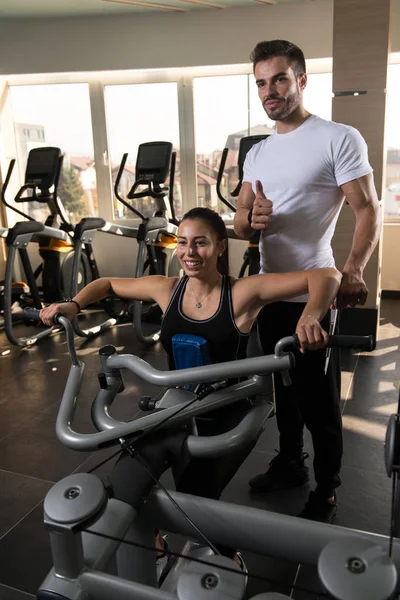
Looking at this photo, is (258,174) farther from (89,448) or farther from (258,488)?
(258,488)

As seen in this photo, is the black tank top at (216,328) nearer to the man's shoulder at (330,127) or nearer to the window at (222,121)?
the man's shoulder at (330,127)

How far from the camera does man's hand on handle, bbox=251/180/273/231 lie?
5.31 ft

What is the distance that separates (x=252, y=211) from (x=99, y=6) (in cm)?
416

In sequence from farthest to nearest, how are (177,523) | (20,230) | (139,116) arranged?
(139,116) → (20,230) → (177,523)

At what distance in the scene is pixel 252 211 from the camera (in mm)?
1657

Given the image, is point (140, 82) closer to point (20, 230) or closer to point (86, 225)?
point (86, 225)

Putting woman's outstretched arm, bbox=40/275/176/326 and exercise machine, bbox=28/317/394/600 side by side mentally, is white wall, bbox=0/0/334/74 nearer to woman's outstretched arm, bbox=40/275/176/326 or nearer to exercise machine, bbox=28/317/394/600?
woman's outstretched arm, bbox=40/275/176/326

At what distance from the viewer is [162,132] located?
5.67m

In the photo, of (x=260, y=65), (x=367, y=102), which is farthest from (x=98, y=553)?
(x=367, y=102)

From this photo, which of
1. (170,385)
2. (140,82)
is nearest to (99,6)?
(140,82)

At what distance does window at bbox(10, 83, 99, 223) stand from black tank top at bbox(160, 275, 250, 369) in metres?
4.74

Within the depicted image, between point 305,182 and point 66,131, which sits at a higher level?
point 66,131

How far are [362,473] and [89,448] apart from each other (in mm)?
1554

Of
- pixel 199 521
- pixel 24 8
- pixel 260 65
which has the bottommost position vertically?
pixel 199 521
